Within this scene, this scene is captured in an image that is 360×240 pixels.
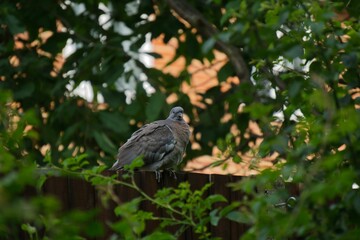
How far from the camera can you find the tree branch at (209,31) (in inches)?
301

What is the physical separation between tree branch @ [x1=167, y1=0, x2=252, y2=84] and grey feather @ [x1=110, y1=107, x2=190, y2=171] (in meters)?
0.99

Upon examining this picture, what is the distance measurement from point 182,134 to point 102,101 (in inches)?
74.3

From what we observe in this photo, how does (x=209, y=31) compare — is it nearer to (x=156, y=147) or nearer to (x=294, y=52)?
(x=156, y=147)

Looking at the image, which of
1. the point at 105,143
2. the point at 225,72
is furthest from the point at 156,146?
the point at 225,72

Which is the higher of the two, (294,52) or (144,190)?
(294,52)

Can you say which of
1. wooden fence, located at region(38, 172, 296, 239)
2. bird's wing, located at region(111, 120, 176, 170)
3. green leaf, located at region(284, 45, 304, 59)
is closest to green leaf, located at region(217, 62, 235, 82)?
bird's wing, located at region(111, 120, 176, 170)

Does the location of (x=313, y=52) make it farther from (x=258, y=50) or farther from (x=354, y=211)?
(x=354, y=211)

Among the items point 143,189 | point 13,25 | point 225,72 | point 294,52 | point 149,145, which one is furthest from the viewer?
point 225,72

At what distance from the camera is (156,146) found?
6.43 m

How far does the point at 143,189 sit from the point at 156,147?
180 centimetres

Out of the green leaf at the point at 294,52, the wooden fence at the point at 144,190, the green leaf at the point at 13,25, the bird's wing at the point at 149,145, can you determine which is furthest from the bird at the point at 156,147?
the green leaf at the point at 294,52

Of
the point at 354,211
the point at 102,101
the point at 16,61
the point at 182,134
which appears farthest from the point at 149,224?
the point at 16,61

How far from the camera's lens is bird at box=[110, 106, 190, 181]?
6.18 metres

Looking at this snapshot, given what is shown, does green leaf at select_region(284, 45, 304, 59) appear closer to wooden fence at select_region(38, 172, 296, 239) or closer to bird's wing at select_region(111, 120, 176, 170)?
wooden fence at select_region(38, 172, 296, 239)
